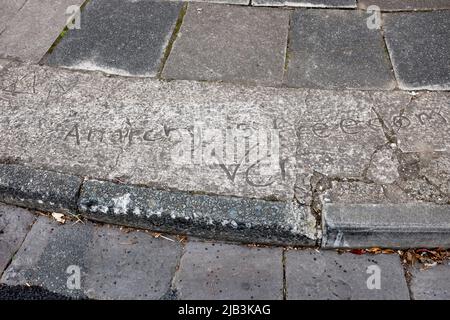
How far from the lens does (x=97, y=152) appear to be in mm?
2436

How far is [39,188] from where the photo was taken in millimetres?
2303

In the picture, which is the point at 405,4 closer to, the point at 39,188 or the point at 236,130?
the point at 236,130

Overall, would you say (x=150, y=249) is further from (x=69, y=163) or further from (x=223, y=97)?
(x=223, y=97)

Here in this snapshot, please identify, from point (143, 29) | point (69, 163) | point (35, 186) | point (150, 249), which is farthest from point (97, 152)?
point (143, 29)

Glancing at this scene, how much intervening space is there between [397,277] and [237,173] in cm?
96

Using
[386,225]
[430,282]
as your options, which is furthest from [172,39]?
[430,282]

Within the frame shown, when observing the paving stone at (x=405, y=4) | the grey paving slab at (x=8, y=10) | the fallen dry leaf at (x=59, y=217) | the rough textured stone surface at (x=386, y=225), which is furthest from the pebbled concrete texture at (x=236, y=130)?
the paving stone at (x=405, y=4)

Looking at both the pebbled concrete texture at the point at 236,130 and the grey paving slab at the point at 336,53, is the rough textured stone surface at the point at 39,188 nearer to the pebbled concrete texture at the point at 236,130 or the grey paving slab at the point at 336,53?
the pebbled concrete texture at the point at 236,130

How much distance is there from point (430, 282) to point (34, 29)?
124 inches

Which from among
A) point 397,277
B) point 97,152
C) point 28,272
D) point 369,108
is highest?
point 369,108

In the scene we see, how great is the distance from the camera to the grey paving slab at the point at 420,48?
9.07 ft

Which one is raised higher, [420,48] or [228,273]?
[420,48]
